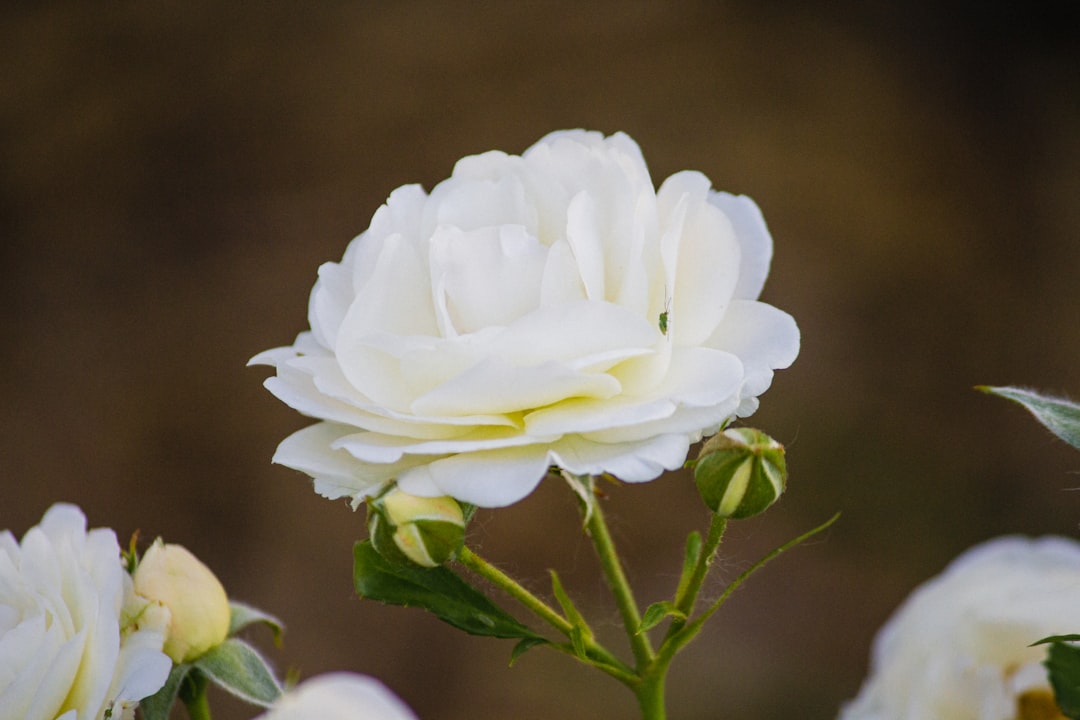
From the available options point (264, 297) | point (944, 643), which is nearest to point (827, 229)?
point (264, 297)

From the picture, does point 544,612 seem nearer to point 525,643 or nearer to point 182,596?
point 525,643

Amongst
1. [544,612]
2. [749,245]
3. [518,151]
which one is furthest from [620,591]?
[518,151]

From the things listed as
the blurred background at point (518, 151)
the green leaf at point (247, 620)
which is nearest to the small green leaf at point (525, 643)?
the green leaf at point (247, 620)

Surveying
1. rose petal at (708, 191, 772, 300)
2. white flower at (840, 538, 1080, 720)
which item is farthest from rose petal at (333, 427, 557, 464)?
white flower at (840, 538, 1080, 720)

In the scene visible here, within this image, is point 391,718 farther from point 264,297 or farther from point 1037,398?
point 264,297

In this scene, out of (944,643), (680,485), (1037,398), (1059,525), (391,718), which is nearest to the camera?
(391,718)

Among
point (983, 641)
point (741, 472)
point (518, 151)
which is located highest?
point (518, 151)
